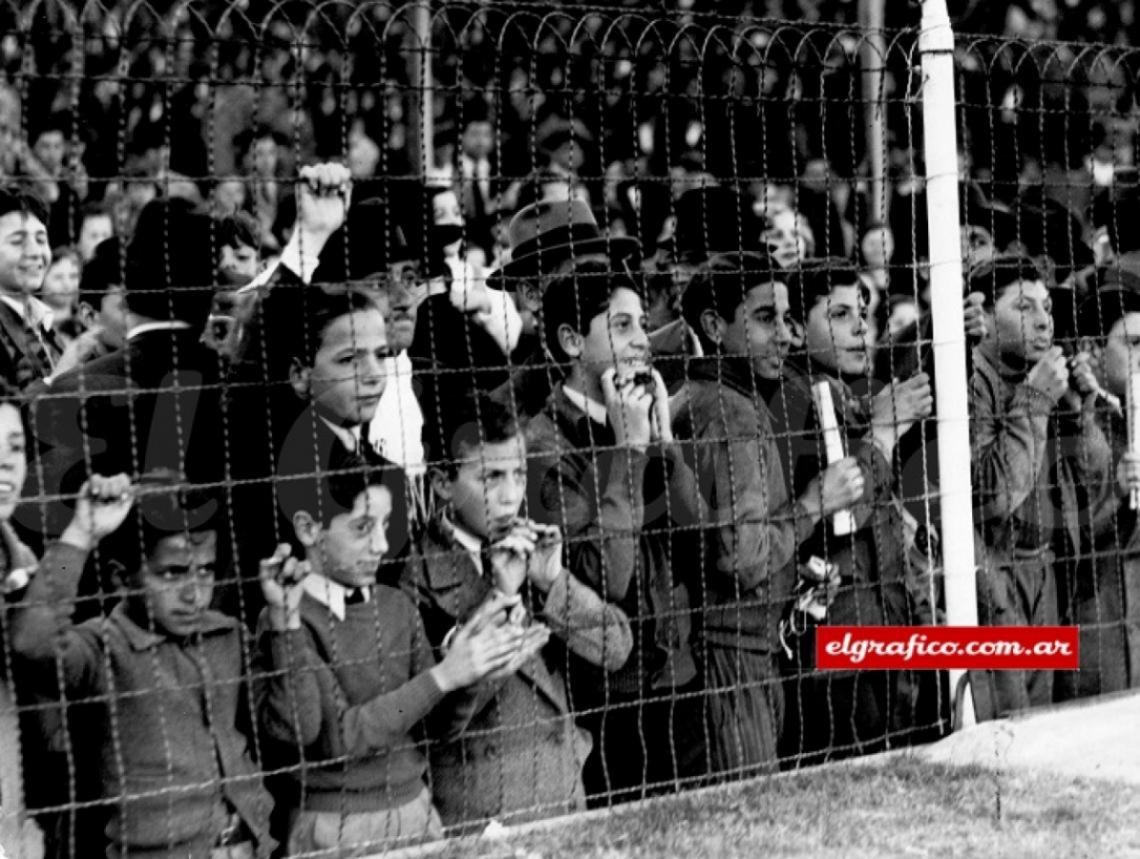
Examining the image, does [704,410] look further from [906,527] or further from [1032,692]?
[1032,692]

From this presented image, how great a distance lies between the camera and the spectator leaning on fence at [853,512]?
5.26 meters

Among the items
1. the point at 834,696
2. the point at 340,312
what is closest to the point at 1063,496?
the point at 834,696

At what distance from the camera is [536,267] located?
15.9 feet

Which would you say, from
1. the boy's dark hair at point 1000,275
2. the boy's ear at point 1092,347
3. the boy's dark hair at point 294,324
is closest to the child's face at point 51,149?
the boy's dark hair at point 294,324

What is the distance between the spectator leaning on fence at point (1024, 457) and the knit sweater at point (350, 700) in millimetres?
2087

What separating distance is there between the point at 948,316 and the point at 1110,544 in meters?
1.36

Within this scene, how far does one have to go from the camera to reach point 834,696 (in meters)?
5.31

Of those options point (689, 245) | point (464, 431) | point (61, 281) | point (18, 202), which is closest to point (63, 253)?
point (61, 281)

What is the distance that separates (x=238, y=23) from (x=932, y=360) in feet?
8.47

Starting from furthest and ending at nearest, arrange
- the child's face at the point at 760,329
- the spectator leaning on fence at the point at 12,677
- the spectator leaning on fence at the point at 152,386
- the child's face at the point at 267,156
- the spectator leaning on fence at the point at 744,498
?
the child's face at the point at 760,329, the spectator leaning on fence at the point at 744,498, the child's face at the point at 267,156, the spectator leaning on fence at the point at 152,386, the spectator leaning on fence at the point at 12,677

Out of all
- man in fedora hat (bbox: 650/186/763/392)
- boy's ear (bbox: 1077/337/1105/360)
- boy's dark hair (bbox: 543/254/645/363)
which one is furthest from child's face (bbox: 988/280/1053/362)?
boy's dark hair (bbox: 543/254/645/363)

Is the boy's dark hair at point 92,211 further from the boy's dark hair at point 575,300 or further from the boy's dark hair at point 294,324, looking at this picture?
the boy's dark hair at point 575,300

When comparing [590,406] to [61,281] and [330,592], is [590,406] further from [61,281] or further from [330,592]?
[61,281]

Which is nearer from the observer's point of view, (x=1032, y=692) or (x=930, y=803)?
(x=930, y=803)
